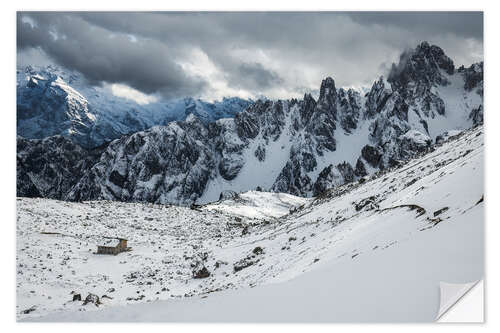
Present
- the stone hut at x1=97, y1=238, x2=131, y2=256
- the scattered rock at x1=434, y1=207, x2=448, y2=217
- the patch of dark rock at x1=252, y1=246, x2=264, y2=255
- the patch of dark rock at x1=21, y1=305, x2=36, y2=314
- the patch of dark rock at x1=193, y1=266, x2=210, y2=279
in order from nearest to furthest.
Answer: the patch of dark rock at x1=21, y1=305, x2=36, y2=314 → the scattered rock at x1=434, y1=207, x2=448, y2=217 → the patch of dark rock at x1=193, y1=266, x2=210, y2=279 → the patch of dark rock at x1=252, y1=246, x2=264, y2=255 → the stone hut at x1=97, y1=238, x2=131, y2=256

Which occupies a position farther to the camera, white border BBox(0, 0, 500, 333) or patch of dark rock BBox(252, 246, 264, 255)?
patch of dark rock BBox(252, 246, 264, 255)

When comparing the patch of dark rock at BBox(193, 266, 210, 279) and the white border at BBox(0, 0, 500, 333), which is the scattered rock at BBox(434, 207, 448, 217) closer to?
the white border at BBox(0, 0, 500, 333)

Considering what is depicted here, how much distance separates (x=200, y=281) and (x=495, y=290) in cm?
1361

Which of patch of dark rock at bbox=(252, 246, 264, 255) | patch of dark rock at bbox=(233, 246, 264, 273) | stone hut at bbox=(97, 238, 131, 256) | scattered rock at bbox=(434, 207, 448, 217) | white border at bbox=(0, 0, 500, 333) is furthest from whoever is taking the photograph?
stone hut at bbox=(97, 238, 131, 256)

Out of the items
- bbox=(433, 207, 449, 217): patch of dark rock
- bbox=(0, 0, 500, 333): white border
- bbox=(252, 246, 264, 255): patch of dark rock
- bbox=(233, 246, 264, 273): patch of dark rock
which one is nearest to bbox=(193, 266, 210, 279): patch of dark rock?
bbox=(233, 246, 264, 273): patch of dark rock

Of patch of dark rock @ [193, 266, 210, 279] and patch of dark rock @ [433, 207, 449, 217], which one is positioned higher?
patch of dark rock @ [433, 207, 449, 217]

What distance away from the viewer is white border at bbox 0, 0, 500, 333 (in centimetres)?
1079

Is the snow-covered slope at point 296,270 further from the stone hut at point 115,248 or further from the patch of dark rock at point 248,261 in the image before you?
the stone hut at point 115,248

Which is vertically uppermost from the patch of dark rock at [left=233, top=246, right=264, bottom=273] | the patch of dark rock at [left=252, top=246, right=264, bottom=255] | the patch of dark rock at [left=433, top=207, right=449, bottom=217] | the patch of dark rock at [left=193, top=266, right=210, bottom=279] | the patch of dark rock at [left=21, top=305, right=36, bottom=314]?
the patch of dark rock at [left=433, top=207, right=449, bottom=217]

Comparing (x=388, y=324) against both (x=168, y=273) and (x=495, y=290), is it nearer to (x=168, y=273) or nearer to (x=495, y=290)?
(x=495, y=290)
